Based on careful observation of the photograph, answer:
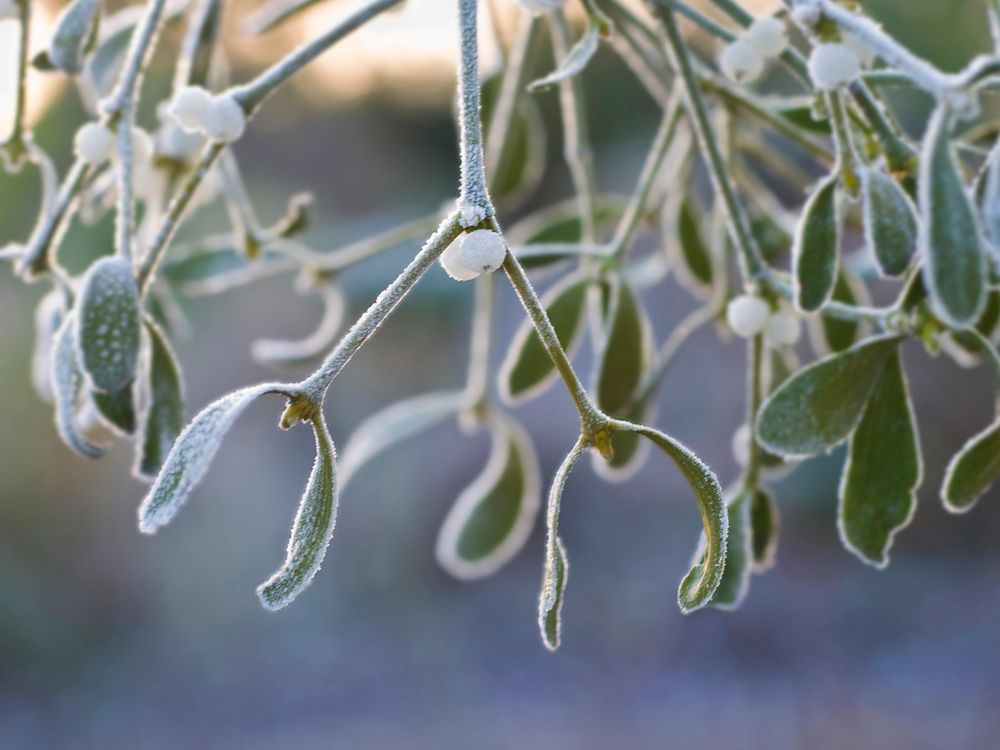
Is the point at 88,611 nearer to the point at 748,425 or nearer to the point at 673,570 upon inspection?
the point at 673,570

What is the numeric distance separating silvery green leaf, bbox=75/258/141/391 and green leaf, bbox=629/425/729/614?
169 millimetres

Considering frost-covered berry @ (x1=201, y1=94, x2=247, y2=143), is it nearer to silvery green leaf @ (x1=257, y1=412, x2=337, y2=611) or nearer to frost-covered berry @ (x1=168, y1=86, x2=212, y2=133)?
frost-covered berry @ (x1=168, y1=86, x2=212, y2=133)

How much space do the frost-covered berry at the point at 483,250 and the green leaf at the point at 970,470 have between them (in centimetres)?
17

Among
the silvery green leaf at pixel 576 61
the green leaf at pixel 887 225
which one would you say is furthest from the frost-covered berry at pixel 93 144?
the green leaf at pixel 887 225

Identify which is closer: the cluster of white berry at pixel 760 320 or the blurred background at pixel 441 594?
the cluster of white berry at pixel 760 320

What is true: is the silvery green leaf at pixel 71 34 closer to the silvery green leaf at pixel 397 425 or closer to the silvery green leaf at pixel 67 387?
the silvery green leaf at pixel 67 387

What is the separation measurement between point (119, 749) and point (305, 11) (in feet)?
9.65

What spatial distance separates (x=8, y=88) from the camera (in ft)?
1.50

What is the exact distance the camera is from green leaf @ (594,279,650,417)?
1.73 ft

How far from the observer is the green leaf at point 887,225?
332 mm

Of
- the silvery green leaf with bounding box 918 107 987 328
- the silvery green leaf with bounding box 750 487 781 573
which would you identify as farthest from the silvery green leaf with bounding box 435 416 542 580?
the silvery green leaf with bounding box 918 107 987 328

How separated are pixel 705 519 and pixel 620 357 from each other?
0.72ft

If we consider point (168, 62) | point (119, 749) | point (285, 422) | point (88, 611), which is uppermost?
point (168, 62)

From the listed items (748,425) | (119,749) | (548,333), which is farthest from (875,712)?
(548,333)
